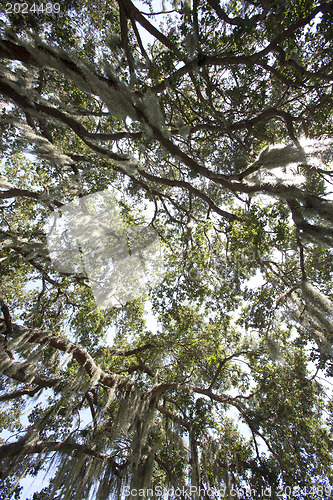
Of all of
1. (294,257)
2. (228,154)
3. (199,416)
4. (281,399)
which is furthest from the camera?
(294,257)

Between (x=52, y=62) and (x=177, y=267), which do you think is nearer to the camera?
(x=52, y=62)

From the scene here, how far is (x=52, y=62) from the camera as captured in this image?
7.23 ft

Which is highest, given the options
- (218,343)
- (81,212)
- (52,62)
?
(52,62)

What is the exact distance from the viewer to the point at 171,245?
6.04m

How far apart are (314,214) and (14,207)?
22.2 ft

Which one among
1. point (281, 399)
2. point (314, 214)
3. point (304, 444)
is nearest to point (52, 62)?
point (314, 214)

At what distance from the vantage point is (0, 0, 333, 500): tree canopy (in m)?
2.80

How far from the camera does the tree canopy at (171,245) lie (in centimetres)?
280

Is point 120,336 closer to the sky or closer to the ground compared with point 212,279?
closer to the ground

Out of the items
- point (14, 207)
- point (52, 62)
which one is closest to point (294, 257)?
point (52, 62)

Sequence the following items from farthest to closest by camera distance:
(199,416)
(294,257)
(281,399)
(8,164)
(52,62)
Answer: (8,164)
(294,257)
(281,399)
(199,416)
(52,62)

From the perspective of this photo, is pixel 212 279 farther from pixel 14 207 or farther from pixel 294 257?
pixel 14 207

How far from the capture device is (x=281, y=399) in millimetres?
4762

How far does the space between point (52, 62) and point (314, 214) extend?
303cm
